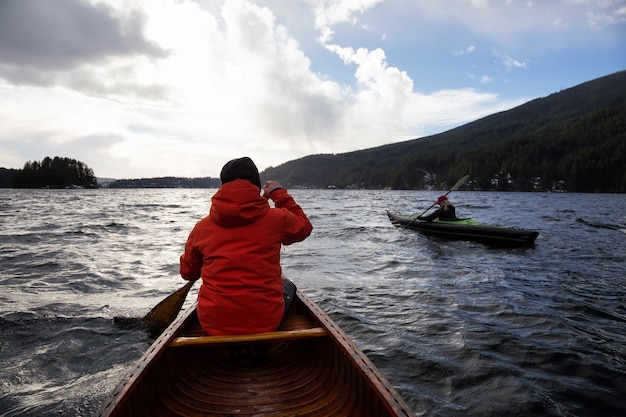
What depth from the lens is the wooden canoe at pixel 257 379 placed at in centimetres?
293

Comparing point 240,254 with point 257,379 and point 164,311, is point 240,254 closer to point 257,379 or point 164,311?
point 257,379

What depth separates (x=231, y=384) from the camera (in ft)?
12.5

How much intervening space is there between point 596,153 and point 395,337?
5855 inches

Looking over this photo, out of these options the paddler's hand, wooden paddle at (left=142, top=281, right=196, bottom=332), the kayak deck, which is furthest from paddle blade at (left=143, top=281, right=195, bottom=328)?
the kayak deck

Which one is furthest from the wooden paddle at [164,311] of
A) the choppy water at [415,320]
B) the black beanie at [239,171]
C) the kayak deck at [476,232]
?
the kayak deck at [476,232]

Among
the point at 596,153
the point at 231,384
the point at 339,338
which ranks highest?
the point at 596,153

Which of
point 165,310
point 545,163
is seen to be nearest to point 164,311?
point 165,310

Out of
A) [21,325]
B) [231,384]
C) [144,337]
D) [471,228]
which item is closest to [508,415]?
[231,384]

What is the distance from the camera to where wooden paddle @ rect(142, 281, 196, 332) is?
6.43m

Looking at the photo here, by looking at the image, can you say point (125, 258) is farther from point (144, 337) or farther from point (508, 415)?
point (508, 415)

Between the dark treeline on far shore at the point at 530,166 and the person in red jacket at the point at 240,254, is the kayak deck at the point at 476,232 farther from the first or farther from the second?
the dark treeline on far shore at the point at 530,166

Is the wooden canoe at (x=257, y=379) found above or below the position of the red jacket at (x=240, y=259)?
below

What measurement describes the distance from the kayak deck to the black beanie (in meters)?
14.2

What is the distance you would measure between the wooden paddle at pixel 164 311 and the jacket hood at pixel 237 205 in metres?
3.61
